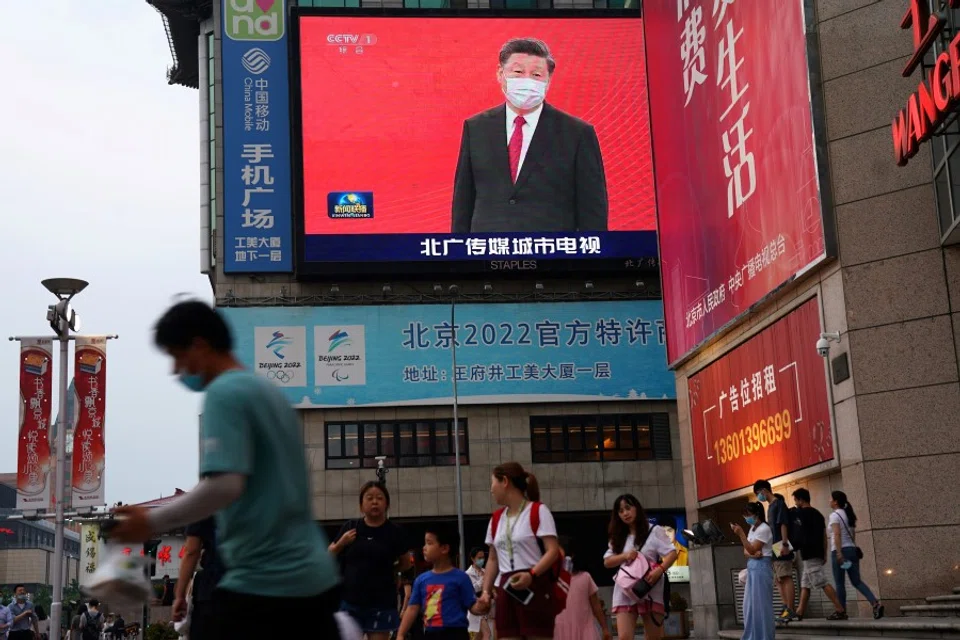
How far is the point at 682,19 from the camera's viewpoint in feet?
91.8

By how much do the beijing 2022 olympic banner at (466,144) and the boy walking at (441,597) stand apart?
118 feet

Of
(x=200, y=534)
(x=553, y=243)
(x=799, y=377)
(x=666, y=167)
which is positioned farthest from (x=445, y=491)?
(x=200, y=534)

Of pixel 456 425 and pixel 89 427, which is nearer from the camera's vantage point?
pixel 89 427

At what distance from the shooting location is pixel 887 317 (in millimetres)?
19234

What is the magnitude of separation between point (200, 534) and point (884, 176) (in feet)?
45.8

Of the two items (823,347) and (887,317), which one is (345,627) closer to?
(887,317)

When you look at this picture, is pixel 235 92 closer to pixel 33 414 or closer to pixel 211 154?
pixel 211 154

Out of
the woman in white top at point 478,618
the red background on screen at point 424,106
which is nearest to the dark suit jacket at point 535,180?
the red background on screen at point 424,106

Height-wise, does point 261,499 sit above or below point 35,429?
below

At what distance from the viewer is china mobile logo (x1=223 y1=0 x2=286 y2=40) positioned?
157 ft

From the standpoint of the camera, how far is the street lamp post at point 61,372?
903 inches

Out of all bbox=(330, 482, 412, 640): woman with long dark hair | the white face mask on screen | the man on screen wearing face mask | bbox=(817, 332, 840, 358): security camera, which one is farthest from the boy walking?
the white face mask on screen

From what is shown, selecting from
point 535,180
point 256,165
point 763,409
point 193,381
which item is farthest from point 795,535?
point 256,165

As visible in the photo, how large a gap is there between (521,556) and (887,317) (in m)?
11.8
